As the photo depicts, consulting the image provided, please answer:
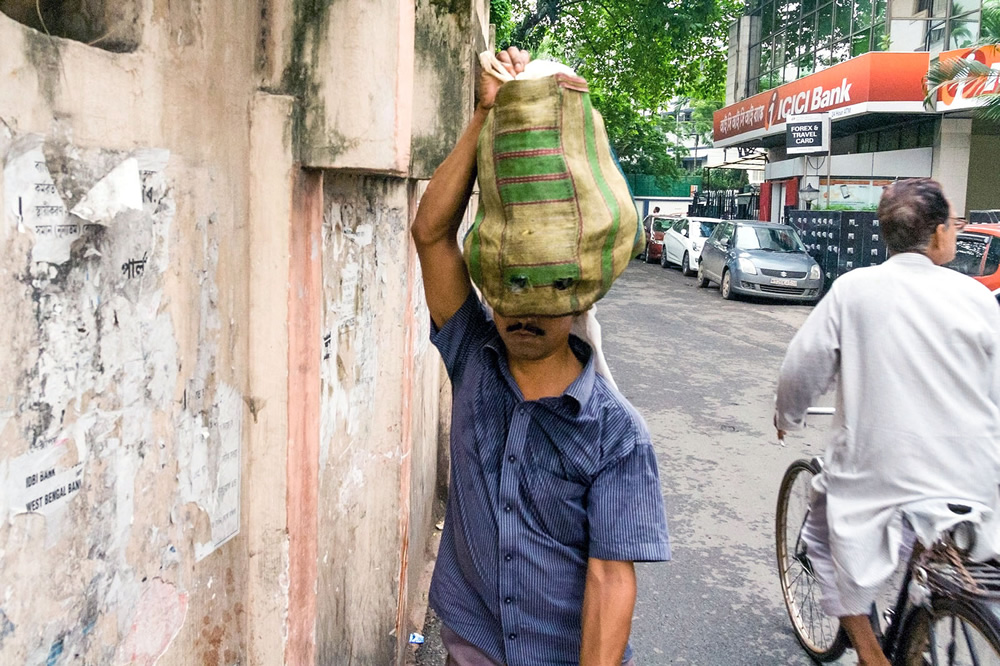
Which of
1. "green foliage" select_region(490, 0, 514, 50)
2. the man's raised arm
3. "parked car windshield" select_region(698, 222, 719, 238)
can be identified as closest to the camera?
the man's raised arm

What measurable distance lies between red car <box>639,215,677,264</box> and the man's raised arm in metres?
23.8

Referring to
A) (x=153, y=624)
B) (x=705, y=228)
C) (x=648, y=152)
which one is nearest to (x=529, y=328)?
(x=153, y=624)

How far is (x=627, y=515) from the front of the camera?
1.87m

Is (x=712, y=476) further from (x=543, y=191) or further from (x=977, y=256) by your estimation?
(x=977, y=256)

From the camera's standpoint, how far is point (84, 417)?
64.0 inches

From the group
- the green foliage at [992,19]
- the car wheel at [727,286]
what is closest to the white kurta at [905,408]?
the car wheel at [727,286]

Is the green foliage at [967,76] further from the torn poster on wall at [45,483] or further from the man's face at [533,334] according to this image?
the torn poster on wall at [45,483]

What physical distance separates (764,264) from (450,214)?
15740 millimetres

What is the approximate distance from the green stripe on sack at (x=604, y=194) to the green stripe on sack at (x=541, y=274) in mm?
A: 76

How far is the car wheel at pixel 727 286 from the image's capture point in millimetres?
17234

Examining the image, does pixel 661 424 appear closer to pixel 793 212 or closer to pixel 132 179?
pixel 132 179

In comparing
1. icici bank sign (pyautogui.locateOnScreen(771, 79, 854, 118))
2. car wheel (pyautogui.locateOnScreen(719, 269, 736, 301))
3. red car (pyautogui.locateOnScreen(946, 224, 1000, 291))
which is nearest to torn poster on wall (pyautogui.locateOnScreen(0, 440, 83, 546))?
red car (pyautogui.locateOnScreen(946, 224, 1000, 291))

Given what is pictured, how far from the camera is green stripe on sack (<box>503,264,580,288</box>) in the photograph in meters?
1.62

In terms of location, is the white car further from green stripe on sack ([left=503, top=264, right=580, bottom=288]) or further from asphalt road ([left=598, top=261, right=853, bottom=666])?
green stripe on sack ([left=503, top=264, right=580, bottom=288])
